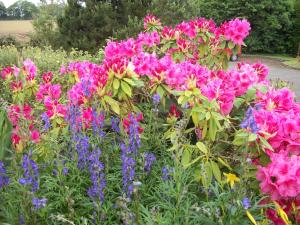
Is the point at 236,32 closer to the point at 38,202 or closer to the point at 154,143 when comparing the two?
the point at 154,143

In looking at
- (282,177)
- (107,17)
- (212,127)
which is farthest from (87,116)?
(107,17)

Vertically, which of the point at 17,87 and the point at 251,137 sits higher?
the point at 251,137

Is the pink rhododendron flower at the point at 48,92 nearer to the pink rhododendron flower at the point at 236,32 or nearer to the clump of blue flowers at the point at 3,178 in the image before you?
the clump of blue flowers at the point at 3,178

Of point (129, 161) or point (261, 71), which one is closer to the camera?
point (129, 161)

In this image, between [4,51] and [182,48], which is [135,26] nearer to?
[4,51]

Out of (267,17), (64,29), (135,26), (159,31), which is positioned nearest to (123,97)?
(159,31)

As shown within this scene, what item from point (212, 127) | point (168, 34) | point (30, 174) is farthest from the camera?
point (168, 34)

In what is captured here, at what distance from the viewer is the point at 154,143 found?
332 centimetres

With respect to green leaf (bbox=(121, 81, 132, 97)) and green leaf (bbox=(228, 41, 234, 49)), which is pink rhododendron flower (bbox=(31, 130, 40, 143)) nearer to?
green leaf (bbox=(121, 81, 132, 97))

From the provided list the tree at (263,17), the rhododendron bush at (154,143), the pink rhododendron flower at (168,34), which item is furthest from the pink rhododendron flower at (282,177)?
the tree at (263,17)

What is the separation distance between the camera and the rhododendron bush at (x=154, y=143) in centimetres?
245

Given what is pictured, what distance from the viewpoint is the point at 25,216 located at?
246 centimetres

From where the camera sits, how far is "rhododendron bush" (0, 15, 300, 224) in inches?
96.5

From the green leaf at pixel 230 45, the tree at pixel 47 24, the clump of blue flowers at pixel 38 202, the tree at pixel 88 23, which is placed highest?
the green leaf at pixel 230 45
